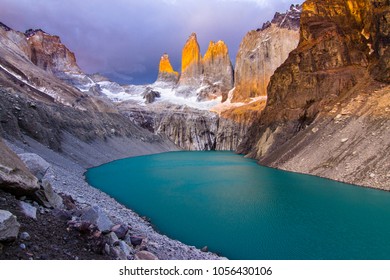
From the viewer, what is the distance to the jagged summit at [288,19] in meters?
113

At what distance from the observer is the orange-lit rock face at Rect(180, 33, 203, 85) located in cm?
15662

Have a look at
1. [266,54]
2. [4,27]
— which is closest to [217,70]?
[266,54]

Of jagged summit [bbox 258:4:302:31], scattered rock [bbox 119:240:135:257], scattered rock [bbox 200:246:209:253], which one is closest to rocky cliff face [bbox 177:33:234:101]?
jagged summit [bbox 258:4:302:31]

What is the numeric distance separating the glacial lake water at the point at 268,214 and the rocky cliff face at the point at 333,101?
3.80m

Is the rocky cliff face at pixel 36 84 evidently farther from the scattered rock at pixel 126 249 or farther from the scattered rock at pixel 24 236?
the scattered rock at pixel 24 236

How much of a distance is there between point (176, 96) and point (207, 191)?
127304 mm

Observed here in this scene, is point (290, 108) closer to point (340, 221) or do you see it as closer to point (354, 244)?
point (340, 221)

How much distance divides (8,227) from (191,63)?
159 m

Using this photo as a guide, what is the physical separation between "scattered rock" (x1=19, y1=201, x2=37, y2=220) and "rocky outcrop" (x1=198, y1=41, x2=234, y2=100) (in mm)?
129294

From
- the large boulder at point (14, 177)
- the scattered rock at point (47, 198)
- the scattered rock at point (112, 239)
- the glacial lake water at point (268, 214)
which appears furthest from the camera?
the glacial lake water at point (268, 214)

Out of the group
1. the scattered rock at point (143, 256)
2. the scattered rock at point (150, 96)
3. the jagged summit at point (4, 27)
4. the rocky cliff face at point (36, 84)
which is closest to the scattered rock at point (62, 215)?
the scattered rock at point (143, 256)

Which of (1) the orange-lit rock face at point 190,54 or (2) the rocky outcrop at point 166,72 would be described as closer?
(1) the orange-lit rock face at point 190,54

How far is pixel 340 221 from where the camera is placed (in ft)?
52.6
